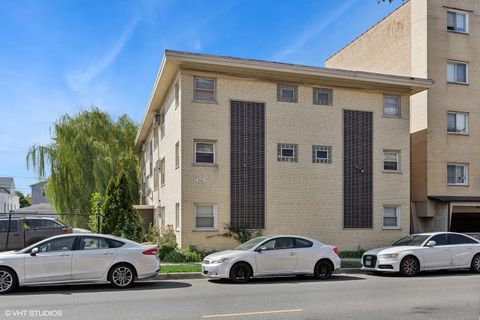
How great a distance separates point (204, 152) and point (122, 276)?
8.91 m

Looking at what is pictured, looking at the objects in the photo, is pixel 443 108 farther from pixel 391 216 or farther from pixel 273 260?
pixel 273 260

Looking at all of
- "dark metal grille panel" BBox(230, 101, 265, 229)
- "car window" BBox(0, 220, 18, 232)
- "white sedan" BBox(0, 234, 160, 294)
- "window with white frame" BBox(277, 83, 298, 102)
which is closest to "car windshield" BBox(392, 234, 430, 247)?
"dark metal grille panel" BBox(230, 101, 265, 229)

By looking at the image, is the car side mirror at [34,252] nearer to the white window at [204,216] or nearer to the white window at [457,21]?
the white window at [204,216]

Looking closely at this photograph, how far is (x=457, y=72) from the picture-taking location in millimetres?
25531

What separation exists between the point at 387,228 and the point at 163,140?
1173 cm

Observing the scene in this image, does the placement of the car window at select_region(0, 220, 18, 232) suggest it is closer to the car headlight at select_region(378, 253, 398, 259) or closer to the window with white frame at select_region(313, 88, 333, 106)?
the window with white frame at select_region(313, 88, 333, 106)

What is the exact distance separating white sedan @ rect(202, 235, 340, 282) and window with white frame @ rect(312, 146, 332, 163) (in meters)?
7.91

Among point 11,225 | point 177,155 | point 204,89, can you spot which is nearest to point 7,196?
point 11,225

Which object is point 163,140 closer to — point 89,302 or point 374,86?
point 374,86

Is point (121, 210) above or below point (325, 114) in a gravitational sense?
below

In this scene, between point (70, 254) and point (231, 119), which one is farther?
point (231, 119)

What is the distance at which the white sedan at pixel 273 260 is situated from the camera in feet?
43.5

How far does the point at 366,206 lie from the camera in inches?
885

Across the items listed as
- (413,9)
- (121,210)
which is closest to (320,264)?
(121,210)
